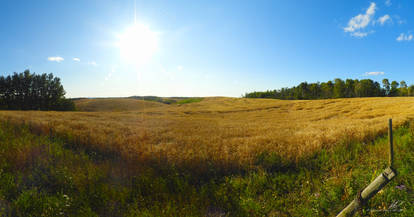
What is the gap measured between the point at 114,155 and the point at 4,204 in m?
2.66

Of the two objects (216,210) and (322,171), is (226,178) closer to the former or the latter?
(216,210)

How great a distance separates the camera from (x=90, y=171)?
4402mm

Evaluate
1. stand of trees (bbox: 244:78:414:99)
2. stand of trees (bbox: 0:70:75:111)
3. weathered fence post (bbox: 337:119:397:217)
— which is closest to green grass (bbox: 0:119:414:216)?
weathered fence post (bbox: 337:119:397:217)

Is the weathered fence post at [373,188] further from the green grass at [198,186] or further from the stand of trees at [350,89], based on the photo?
the stand of trees at [350,89]

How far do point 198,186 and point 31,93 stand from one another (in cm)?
8063

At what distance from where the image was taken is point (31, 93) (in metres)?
57.8

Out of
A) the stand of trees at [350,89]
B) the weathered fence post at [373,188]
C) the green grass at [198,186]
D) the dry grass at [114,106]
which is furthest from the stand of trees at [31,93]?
the stand of trees at [350,89]

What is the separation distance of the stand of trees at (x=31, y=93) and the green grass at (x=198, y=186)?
70376 millimetres

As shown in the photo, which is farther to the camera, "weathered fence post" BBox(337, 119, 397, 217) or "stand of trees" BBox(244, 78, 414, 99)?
"stand of trees" BBox(244, 78, 414, 99)

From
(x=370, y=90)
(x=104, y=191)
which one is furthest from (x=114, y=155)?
(x=370, y=90)

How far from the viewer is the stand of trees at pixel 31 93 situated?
55500 millimetres

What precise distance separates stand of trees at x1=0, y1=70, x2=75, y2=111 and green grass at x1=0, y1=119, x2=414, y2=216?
7038 cm

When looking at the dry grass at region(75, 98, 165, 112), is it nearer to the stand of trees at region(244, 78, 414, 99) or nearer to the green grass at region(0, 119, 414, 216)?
the green grass at region(0, 119, 414, 216)

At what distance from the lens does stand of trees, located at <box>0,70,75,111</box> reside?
5550cm
